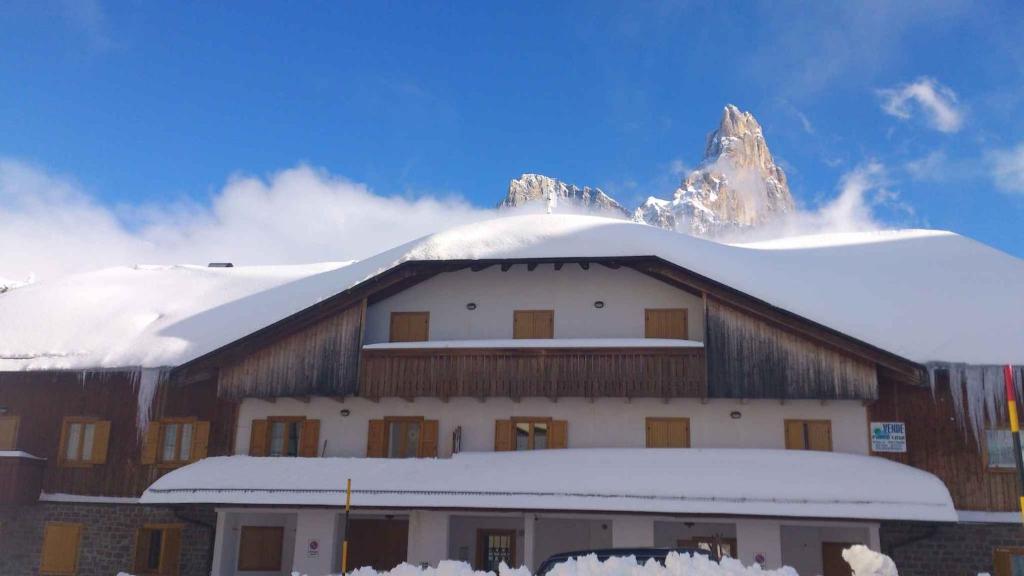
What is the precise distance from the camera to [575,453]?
21984 millimetres

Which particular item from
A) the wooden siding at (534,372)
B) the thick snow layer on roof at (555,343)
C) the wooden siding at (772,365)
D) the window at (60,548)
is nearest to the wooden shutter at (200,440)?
the window at (60,548)

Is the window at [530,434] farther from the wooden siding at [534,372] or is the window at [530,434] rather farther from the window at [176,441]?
the window at [176,441]

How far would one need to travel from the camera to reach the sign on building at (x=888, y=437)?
→ 21422 millimetres

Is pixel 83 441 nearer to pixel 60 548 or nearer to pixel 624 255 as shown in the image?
pixel 60 548

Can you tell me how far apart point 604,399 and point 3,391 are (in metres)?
18.2

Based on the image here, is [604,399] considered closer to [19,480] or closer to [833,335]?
[833,335]

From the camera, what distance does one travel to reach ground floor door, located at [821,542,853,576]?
70.8 ft

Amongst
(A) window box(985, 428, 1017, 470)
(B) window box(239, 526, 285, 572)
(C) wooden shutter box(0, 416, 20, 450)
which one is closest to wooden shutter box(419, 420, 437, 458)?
(B) window box(239, 526, 285, 572)

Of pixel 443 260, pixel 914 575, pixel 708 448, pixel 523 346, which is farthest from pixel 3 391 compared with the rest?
pixel 914 575

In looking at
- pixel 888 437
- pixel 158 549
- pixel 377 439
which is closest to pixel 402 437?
pixel 377 439

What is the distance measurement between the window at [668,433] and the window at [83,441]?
1567 cm

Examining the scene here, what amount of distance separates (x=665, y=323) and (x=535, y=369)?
378cm

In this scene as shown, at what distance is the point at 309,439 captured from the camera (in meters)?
24.2

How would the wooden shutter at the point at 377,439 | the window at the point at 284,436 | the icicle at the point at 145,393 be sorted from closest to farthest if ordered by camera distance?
1. the wooden shutter at the point at 377,439
2. the window at the point at 284,436
3. the icicle at the point at 145,393
